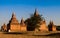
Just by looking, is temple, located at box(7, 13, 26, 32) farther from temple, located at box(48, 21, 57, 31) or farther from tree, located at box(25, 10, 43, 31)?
temple, located at box(48, 21, 57, 31)

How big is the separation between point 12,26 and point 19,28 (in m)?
1.41

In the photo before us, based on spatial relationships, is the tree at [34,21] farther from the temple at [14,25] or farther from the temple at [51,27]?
the temple at [14,25]

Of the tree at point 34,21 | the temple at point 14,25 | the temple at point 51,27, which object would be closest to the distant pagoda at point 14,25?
the temple at point 14,25

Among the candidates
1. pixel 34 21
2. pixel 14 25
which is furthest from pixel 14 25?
pixel 34 21

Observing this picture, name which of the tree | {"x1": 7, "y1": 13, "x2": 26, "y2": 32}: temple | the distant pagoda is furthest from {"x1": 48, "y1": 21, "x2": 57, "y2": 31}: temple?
the distant pagoda

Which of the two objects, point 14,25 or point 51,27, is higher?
point 14,25

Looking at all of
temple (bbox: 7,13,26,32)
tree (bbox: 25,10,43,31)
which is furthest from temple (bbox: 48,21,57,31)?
temple (bbox: 7,13,26,32)

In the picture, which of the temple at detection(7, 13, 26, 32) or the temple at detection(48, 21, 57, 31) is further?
the temple at detection(48, 21, 57, 31)

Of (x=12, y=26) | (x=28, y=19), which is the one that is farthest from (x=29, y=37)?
(x=28, y=19)

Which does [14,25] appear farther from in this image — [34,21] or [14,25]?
[34,21]

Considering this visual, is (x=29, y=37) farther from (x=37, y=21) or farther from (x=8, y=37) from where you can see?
(x=37, y=21)

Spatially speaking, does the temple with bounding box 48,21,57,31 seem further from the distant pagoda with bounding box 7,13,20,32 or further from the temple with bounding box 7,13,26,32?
the distant pagoda with bounding box 7,13,20,32

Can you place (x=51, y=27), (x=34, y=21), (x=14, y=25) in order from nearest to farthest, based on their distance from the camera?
1. (x=14, y=25)
2. (x=51, y=27)
3. (x=34, y=21)

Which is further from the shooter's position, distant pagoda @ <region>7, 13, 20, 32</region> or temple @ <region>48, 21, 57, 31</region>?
temple @ <region>48, 21, 57, 31</region>
